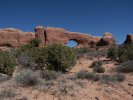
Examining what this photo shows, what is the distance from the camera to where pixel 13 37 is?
4812 cm

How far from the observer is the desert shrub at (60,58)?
16094 millimetres

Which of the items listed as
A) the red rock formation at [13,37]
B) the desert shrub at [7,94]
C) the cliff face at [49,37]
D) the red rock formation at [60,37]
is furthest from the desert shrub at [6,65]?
the red rock formation at [13,37]

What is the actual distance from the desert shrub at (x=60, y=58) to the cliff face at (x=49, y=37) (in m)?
31.4

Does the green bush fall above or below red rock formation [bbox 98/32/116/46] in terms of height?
below

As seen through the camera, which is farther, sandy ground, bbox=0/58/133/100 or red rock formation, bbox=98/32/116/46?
red rock formation, bbox=98/32/116/46

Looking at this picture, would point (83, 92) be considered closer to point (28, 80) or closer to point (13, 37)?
point (28, 80)

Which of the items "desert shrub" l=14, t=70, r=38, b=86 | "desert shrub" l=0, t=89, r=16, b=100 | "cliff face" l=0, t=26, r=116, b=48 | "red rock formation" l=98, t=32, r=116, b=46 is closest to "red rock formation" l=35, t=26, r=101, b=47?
"cliff face" l=0, t=26, r=116, b=48

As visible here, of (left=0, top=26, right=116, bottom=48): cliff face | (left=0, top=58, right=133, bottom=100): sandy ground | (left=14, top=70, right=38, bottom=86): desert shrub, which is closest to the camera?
(left=0, top=58, right=133, bottom=100): sandy ground

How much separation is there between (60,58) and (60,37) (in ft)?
114

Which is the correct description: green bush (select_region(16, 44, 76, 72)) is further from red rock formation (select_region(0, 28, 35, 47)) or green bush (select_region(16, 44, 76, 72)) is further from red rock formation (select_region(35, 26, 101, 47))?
red rock formation (select_region(0, 28, 35, 47))

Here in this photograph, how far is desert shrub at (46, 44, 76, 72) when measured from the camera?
16094 millimetres

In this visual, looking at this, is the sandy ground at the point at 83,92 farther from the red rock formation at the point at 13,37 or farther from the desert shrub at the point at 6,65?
the red rock formation at the point at 13,37

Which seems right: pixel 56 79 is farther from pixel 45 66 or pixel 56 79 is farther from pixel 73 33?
pixel 73 33

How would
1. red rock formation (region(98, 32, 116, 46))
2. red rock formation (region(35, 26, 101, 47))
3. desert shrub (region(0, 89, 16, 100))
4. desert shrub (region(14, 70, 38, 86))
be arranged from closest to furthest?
desert shrub (region(0, 89, 16, 100)) → desert shrub (region(14, 70, 38, 86)) → red rock formation (region(35, 26, 101, 47)) → red rock formation (region(98, 32, 116, 46))
